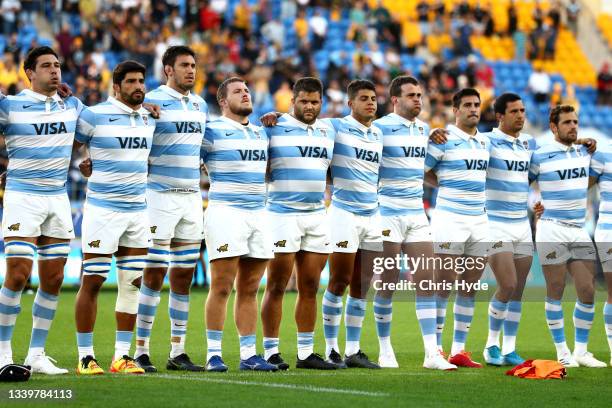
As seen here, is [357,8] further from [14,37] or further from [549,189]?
[549,189]

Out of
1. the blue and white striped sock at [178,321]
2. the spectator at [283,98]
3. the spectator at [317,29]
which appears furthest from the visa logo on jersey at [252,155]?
the spectator at [317,29]

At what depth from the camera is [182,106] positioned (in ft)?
37.3

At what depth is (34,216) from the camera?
10.5 m

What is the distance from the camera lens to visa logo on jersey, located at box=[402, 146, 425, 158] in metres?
12.3

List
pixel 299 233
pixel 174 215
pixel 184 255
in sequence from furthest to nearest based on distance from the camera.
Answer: pixel 299 233 < pixel 184 255 < pixel 174 215

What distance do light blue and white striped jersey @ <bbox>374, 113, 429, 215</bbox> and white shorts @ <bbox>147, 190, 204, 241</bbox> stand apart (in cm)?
203

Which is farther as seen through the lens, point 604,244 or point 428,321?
point 604,244

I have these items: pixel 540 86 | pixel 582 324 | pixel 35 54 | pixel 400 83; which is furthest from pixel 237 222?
pixel 540 86

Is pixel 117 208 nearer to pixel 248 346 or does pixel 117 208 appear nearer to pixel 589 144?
pixel 248 346

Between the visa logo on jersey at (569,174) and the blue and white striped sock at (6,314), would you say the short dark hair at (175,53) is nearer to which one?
the blue and white striped sock at (6,314)

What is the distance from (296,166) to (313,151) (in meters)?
0.22

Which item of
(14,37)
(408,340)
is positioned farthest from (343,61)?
(408,340)

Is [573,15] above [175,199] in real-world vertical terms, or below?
above

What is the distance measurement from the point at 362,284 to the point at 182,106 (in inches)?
102
